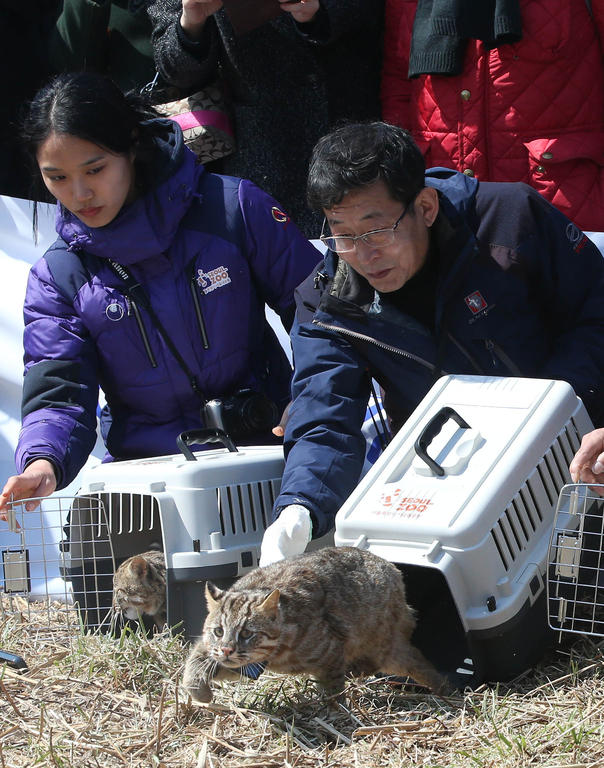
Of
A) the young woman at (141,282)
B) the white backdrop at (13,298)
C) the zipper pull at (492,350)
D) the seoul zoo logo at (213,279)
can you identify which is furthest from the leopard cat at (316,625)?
the white backdrop at (13,298)

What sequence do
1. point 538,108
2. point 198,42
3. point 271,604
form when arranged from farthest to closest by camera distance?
point 198,42 < point 538,108 < point 271,604

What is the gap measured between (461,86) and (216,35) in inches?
38.2

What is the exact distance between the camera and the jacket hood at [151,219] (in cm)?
363

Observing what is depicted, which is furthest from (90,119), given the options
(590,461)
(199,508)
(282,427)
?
(590,461)

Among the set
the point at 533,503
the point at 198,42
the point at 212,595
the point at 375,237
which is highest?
the point at 198,42

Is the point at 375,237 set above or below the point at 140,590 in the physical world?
above

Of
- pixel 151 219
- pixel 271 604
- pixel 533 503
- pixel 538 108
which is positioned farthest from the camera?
pixel 538 108

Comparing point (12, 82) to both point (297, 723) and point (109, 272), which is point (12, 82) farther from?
point (297, 723)

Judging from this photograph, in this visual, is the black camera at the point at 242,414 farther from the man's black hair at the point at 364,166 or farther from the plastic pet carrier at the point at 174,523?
the man's black hair at the point at 364,166

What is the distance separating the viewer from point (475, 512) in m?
2.49

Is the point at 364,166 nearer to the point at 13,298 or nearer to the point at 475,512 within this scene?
the point at 475,512

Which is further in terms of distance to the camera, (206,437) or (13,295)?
(13,295)

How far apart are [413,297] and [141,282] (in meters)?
1.03

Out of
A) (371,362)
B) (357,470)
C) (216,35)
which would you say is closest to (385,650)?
(357,470)
